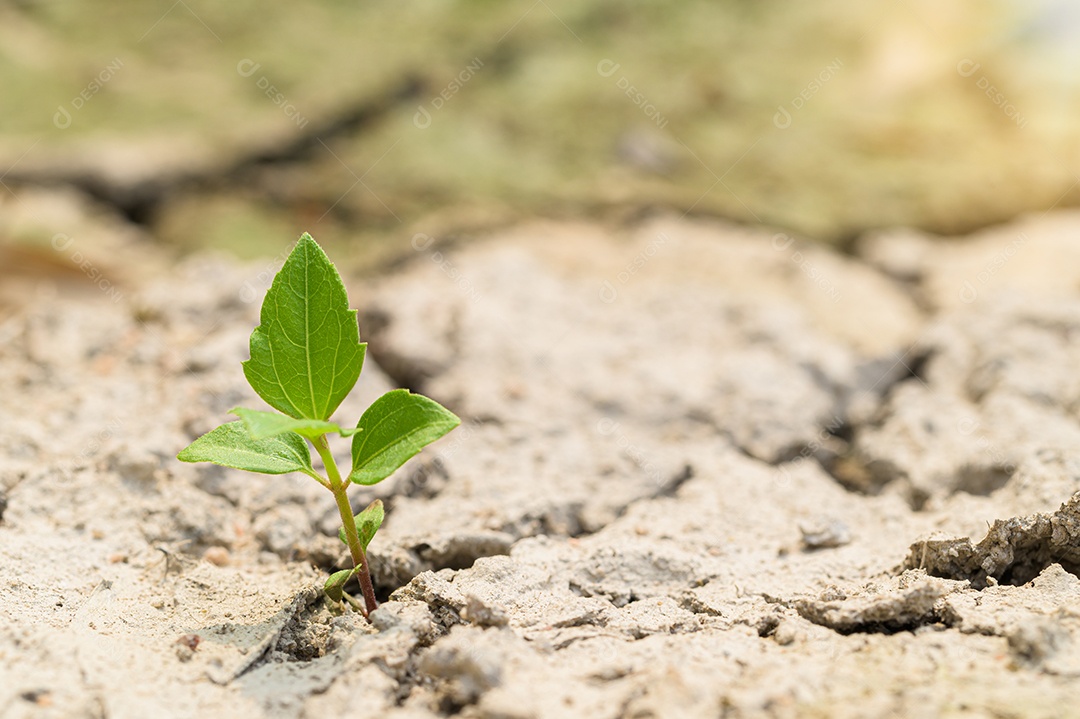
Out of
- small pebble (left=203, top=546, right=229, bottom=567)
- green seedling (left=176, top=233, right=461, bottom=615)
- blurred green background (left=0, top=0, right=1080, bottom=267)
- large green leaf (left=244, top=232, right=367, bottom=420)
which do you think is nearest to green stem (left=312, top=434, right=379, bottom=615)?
green seedling (left=176, top=233, right=461, bottom=615)

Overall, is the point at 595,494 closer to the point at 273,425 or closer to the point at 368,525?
the point at 368,525

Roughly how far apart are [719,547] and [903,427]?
79 cm

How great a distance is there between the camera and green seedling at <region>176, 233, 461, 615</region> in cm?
156

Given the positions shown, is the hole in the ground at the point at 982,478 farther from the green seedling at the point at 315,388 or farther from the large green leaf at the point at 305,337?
the large green leaf at the point at 305,337

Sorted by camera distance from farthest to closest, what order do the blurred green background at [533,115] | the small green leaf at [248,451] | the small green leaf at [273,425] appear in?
the blurred green background at [533,115]
the small green leaf at [248,451]
the small green leaf at [273,425]

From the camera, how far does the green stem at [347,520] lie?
1580 millimetres

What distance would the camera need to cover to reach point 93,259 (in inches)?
133

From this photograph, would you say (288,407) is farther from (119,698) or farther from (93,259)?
(93,259)

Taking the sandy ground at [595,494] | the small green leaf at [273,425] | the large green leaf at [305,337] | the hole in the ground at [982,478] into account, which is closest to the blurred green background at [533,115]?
the sandy ground at [595,494]

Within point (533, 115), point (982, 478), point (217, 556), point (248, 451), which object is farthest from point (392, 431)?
point (533, 115)

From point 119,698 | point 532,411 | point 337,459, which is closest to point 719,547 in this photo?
point 532,411

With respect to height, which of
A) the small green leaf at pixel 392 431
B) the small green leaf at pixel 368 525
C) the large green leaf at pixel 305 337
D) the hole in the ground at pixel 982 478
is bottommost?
the hole in the ground at pixel 982 478

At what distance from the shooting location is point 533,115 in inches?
162

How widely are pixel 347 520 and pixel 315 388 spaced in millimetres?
261
